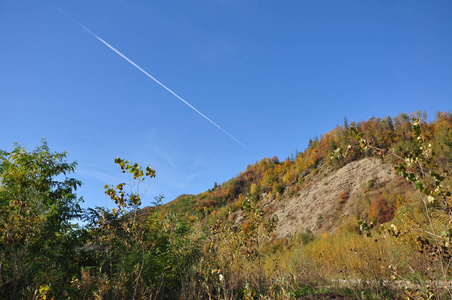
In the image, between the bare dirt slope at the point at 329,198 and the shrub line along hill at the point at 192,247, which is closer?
the shrub line along hill at the point at 192,247

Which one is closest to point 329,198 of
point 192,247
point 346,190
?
point 346,190

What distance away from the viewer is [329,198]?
35.4 m

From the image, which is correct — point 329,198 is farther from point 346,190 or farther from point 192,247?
point 192,247

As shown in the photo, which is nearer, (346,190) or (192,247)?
(192,247)

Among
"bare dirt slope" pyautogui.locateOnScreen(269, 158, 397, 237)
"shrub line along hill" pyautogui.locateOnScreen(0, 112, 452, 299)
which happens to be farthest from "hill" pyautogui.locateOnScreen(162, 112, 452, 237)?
"shrub line along hill" pyautogui.locateOnScreen(0, 112, 452, 299)

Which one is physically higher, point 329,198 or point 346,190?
point 346,190

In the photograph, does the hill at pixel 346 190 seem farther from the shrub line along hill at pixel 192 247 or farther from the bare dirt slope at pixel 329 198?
the shrub line along hill at pixel 192 247

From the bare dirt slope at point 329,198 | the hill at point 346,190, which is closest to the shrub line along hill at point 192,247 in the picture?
the hill at point 346,190

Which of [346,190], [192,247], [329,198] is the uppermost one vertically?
[346,190]

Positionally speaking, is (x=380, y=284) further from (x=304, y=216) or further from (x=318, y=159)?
(x=318, y=159)

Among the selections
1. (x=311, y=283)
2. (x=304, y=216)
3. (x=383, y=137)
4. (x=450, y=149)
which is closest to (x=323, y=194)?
(x=304, y=216)

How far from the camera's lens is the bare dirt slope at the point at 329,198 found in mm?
31141

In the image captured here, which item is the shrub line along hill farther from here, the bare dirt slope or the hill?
the bare dirt slope

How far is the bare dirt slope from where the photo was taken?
31.1 m
